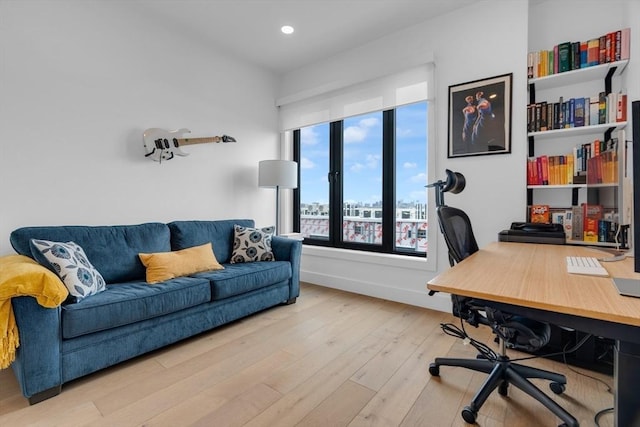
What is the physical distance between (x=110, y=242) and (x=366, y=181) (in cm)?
256

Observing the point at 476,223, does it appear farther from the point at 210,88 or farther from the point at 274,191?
the point at 210,88

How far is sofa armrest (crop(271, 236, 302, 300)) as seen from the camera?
3020mm

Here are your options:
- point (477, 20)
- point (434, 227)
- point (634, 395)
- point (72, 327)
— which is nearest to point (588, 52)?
point (477, 20)

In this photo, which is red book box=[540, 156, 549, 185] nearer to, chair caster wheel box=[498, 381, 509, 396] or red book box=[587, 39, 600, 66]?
red book box=[587, 39, 600, 66]

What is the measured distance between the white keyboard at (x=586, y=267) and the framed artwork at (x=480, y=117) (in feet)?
4.45

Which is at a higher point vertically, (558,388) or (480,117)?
(480,117)

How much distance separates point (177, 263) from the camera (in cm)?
242

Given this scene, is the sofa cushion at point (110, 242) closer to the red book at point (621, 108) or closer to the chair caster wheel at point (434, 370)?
the chair caster wheel at point (434, 370)

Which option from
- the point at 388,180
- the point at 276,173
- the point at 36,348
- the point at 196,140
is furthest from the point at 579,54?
the point at 36,348

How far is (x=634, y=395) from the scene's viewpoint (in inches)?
36.0

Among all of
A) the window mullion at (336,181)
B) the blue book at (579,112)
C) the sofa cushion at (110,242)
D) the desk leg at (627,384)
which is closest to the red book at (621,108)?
the blue book at (579,112)

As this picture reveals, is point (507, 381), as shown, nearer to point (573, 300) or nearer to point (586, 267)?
point (586, 267)

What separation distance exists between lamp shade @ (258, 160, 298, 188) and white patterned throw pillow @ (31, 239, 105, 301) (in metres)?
1.90

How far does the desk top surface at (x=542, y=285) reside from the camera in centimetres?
83
